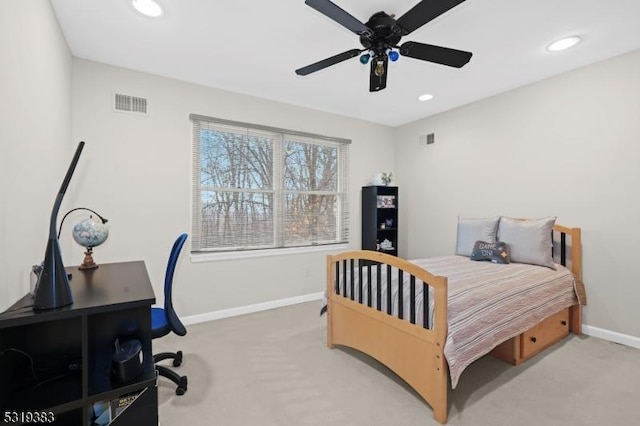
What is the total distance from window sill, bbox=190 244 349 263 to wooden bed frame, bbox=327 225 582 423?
49.7 inches

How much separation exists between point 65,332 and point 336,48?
2.65 metres

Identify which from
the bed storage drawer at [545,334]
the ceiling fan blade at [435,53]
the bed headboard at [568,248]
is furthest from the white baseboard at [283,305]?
the ceiling fan blade at [435,53]

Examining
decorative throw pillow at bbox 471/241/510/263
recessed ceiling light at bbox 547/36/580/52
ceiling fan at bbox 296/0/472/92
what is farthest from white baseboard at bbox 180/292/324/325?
recessed ceiling light at bbox 547/36/580/52

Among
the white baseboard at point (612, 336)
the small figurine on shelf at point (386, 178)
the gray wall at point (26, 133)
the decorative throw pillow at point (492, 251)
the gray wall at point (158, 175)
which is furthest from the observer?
the small figurine on shelf at point (386, 178)

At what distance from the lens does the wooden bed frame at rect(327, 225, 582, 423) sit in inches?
69.5

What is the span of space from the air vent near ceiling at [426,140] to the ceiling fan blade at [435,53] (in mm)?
2408

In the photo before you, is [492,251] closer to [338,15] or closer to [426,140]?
[426,140]

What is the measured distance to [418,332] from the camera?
1.90 m

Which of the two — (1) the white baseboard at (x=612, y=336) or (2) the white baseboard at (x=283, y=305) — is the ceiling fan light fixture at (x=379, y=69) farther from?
(1) the white baseboard at (x=612, y=336)

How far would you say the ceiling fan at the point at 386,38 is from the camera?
1.65 meters

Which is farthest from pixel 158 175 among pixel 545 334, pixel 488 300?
pixel 545 334

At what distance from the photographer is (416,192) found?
15.2 feet

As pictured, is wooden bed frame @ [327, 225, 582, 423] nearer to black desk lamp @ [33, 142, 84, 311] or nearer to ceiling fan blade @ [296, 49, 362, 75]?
ceiling fan blade @ [296, 49, 362, 75]

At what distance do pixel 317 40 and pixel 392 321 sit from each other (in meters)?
2.26
